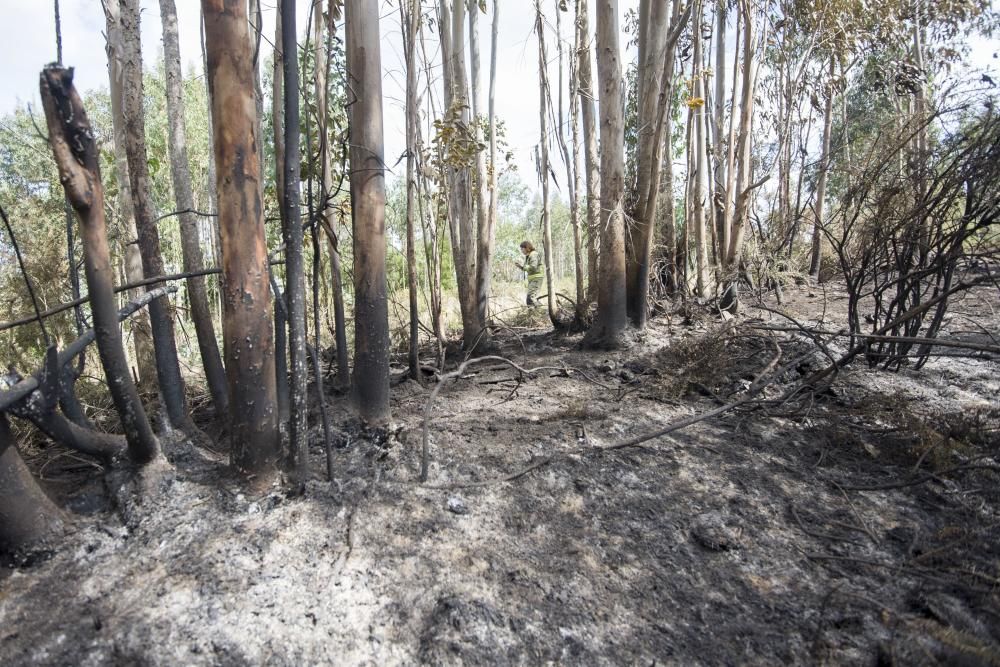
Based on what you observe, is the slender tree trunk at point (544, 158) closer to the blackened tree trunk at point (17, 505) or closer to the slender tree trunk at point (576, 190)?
the slender tree trunk at point (576, 190)

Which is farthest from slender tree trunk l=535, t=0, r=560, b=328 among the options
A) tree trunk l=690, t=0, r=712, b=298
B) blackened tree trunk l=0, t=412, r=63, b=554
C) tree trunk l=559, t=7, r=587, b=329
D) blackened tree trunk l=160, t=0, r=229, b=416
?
blackened tree trunk l=0, t=412, r=63, b=554

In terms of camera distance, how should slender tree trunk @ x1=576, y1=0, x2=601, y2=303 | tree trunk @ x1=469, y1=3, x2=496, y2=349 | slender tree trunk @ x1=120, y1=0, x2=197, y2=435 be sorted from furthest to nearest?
slender tree trunk @ x1=576, y1=0, x2=601, y2=303 → tree trunk @ x1=469, y1=3, x2=496, y2=349 → slender tree trunk @ x1=120, y1=0, x2=197, y2=435

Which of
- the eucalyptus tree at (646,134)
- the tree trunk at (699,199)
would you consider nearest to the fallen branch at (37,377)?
the eucalyptus tree at (646,134)

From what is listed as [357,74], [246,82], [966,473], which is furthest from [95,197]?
[966,473]

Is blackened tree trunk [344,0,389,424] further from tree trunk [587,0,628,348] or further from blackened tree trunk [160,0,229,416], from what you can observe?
tree trunk [587,0,628,348]

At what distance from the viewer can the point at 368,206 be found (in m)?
3.35

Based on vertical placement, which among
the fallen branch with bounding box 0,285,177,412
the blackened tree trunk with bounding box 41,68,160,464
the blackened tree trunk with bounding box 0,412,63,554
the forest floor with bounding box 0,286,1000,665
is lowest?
the forest floor with bounding box 0,286,1000,665

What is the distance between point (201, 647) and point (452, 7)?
576cm

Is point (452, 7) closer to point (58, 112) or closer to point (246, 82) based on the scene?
point (246, 82)

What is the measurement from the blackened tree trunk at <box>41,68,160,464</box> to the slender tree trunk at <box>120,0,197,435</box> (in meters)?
0.68

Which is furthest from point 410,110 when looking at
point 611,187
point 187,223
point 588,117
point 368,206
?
point 588,117

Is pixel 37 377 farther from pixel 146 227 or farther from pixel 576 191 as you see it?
pixel 576 191

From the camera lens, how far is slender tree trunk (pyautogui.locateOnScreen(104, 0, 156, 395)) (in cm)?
417

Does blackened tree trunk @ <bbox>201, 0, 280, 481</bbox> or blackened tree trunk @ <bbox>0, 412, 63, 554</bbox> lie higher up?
blackened tree trunk @ <bbox>201, 0, 280, 481</bbox>
